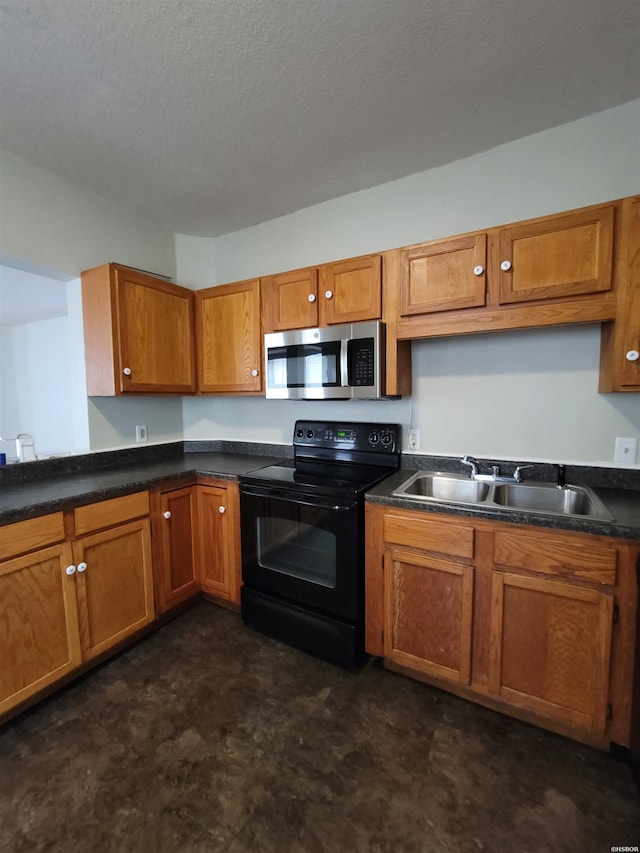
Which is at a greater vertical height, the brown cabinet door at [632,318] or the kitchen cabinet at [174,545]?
the brown cabinet door at [632,318]

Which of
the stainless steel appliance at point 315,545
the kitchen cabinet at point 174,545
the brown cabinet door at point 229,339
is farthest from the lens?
the brown cabinet door at point 229,339

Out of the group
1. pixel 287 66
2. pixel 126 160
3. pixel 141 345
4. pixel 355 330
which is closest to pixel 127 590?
pixel 141 345

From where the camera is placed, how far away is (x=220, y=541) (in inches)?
91.7

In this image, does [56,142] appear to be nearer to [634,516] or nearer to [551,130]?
[551,130]

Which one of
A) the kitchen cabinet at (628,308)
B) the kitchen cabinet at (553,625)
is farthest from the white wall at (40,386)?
the kitchen cabinet at (628,308)

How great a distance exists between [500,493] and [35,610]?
7.23 ft

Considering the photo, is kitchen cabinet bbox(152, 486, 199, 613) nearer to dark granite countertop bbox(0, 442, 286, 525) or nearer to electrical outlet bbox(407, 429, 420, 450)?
dark granite countertop bbox(0, 442, 286, 525)

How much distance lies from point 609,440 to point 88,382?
9.55 feet

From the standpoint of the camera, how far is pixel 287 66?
145cm

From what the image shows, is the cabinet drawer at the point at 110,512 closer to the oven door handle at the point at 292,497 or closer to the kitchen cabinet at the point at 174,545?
the kitchen cabinet at the point at 174,545

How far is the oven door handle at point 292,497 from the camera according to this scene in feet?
5.92

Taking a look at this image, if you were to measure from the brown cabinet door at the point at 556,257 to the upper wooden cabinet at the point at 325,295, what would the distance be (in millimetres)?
616

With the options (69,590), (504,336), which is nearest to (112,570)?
(69,590)

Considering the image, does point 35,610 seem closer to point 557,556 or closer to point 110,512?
point 110,512
